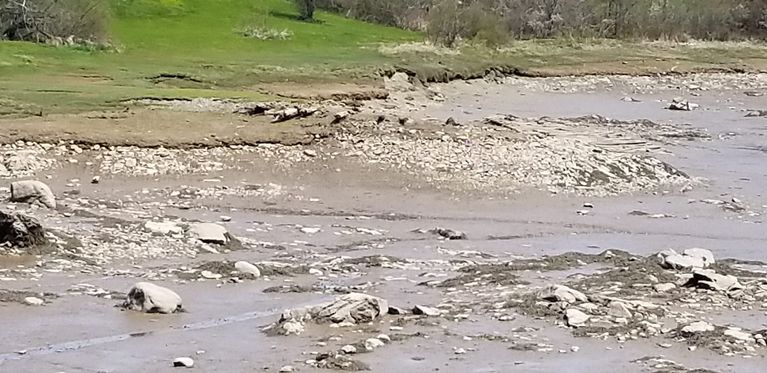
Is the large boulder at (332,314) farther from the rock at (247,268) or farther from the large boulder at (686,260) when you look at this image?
the large boulder at (686,260)

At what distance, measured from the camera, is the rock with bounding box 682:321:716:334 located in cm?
1007

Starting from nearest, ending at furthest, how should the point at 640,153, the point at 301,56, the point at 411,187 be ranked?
1. the point at 411,187
2. the point at 640,153
3. the point at 301,56

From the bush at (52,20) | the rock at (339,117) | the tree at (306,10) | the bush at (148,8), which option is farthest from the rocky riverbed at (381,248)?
the tree at (306,10)

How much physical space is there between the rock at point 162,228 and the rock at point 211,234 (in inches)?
6.5

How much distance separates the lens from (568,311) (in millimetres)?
10703

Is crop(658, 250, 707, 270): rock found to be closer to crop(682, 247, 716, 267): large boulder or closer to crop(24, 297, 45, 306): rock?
crop(682, 247, 716, 267): large boulder

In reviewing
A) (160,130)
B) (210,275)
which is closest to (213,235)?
(210,275)

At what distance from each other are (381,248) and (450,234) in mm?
1292

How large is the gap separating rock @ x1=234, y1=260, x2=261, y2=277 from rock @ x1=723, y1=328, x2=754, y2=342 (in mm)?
4845

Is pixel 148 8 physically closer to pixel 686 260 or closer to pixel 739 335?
pixel 686 260

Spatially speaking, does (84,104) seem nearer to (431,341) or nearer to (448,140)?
(448,140)

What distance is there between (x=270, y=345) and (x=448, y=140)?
1308 cm

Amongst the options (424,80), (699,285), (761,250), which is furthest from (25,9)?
(699,285)

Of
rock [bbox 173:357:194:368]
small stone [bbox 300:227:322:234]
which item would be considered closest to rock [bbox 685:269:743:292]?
rock [bbox 173:357:194:368]
